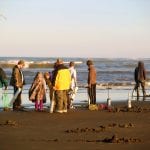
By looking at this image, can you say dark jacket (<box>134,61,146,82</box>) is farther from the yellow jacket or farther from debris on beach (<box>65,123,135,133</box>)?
debris on beach (<box>65,123,135,133</box>)

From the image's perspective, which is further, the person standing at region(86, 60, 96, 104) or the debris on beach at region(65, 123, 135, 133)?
the person standing at region(86, 60, 96, 104)

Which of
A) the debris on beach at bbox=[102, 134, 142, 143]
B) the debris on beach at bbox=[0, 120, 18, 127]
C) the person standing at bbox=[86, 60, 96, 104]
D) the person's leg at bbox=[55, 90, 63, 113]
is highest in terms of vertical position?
the person standing at bbox=[86, 60, 96, 104]

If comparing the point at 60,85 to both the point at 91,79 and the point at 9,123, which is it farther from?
the point at 9,123

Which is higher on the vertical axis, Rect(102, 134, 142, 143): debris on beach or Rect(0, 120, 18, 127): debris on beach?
Rect(0, 120, 18, 127): debris on beach

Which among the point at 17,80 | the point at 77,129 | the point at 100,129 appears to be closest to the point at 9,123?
the point at 77,129

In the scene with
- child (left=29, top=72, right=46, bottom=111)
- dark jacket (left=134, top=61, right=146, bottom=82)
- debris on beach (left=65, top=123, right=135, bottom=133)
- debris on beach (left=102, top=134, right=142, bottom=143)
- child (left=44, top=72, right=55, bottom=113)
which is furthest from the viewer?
dark jacket (left=134, top=61, right=146, bottom=82)

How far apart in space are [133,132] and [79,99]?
37.0ft

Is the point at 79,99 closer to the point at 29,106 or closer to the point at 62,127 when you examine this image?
the point at 29,106

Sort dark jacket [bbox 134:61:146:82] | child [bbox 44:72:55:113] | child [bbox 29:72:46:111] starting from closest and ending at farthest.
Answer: child [bbox 44:72:55:113]
child [bbox 29:72:46:111]
dark jacket [bbox 134:61:146:82]

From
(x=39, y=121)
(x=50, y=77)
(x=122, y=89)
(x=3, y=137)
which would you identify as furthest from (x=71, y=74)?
(x=122, y=89)

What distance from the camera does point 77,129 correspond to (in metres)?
15.5

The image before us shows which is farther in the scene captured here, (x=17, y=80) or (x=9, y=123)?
(x=17, y=80)

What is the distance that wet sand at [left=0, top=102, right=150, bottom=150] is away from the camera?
509 inches

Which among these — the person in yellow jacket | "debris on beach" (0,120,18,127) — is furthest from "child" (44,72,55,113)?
"debris on beach" (0,120,18,127)
